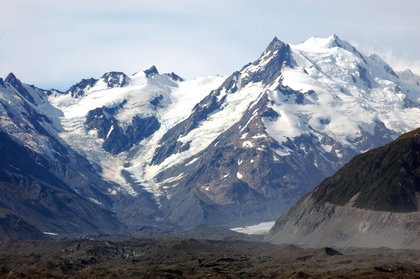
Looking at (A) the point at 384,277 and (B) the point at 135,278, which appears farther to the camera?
(B) the point at 135,278

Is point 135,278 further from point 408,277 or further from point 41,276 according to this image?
point 408,277

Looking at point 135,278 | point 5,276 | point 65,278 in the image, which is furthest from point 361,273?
point 5,276

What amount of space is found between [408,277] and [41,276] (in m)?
81.4

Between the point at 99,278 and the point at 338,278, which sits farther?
the point at 99,278

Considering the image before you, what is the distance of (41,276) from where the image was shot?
199 metres

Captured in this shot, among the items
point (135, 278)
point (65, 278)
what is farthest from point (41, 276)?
point (135, 278)

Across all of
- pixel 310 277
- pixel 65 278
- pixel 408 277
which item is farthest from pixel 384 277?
pixel 65 278

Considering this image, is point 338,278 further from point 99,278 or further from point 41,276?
point 41,276

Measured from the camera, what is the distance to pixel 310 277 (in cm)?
19275

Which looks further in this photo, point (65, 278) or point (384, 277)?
point (65, 278)

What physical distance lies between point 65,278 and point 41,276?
18.5ft

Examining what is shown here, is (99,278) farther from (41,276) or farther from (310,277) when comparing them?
(310,277)

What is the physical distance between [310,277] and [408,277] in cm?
2490

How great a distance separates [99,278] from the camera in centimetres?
19812
